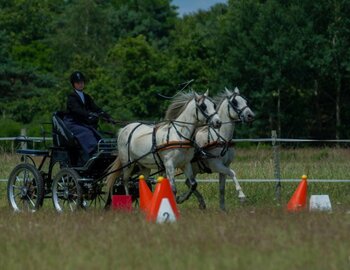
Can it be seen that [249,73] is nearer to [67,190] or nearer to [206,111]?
[206,111]

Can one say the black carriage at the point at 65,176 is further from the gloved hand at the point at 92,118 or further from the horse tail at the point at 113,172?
the gloved hand at the point at 92,118

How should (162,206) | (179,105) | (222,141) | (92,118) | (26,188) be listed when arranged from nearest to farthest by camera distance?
(162,206) < (92,118) < (179,105) < (26,188) < (222,141)

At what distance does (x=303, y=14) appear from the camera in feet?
174

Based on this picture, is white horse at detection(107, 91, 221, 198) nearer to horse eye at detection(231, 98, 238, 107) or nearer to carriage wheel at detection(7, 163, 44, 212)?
carriage wheel at detection(7, 163, 44, 212)

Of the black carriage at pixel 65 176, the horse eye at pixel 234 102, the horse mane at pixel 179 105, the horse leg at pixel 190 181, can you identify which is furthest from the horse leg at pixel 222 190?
the black carriage at pixel 65 176

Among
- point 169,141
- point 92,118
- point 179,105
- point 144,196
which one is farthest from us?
point 179,105

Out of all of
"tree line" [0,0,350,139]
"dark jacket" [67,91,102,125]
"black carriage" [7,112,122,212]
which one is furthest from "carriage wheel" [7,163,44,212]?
"tree line" [0,0,350,139]

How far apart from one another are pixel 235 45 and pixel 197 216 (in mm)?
43319

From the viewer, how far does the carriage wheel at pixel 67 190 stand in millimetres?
14430

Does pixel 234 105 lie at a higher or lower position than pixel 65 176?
higher

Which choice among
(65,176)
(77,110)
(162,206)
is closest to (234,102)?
(77,110)

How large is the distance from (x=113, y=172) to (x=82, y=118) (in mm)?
922

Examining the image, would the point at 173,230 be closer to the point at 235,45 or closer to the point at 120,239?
the point at 120,239

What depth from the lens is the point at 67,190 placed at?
14.7 m
